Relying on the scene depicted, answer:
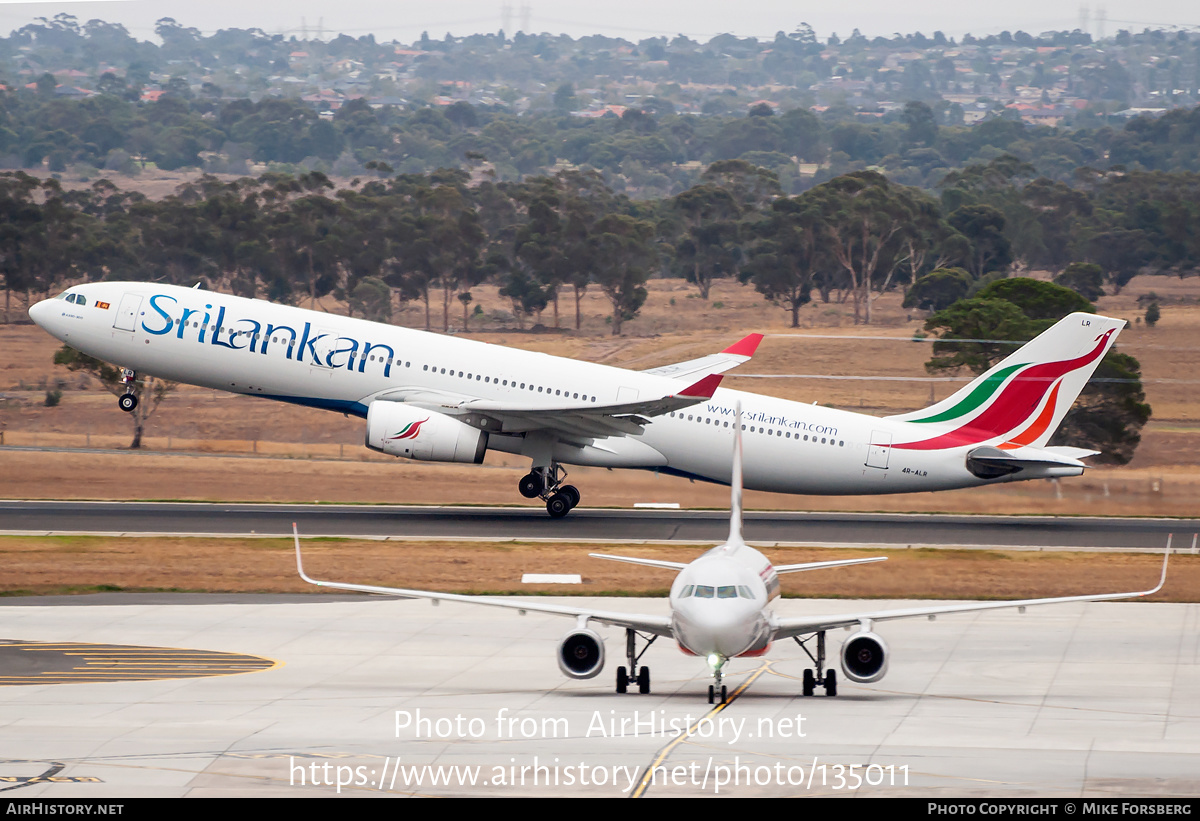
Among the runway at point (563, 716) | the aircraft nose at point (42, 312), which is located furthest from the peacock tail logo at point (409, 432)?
the aircraft nose at point (42, 312)

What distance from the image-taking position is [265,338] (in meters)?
43.5

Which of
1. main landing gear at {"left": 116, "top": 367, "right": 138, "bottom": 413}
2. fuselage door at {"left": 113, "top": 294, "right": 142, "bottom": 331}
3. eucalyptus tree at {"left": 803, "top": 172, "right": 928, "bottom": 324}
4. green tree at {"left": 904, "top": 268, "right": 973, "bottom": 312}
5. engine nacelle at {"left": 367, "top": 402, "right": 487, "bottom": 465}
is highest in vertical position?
eucalyptus tree at {"left": 803, "top": 172, "right": 928, "bottom": 324}

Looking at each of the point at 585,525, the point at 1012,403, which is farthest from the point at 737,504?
the point at 1012,403

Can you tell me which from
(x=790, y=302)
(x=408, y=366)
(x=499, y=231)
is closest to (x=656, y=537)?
(x=408, y=366)

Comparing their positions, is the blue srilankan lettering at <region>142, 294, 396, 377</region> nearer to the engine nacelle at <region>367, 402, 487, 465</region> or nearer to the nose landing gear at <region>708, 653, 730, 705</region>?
the engine nacelle at <region>367, 402, 487, 465</region>

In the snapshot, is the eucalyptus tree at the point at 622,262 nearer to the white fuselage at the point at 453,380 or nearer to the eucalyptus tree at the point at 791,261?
the eucalyptus tree at the point at 791,261

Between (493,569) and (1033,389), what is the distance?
17.5 m

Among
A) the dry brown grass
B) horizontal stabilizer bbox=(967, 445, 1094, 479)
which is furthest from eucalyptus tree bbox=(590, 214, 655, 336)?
the dry brown grass

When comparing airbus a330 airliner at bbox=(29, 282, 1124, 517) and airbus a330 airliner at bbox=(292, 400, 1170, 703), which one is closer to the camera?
airbus a330 airliner at bbox=(292, 400, 1170, 703)

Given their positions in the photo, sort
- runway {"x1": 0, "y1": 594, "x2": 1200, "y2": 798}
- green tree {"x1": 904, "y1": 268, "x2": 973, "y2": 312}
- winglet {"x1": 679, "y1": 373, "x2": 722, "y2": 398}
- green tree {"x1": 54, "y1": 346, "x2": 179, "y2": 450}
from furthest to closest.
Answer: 1. green tree {"x1": 904, "y1": 268, "x2": 973, "y2": 312}
2. green tree {"x1": 54, "y1": 346, "x2": 179, "y2": 450}
3. winglet {"x1": 679, "y1": 373, "x2": 722, "y2": 398}
4. runway {"x1": 0, "y1": 594, "x2": 1200, "y2": 798}

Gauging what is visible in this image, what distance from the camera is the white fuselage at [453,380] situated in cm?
4369

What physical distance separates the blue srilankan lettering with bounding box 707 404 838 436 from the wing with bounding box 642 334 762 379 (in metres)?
1.21

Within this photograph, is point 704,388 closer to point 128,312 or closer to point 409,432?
point 409,432

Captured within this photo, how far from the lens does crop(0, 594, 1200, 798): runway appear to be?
18.3m
